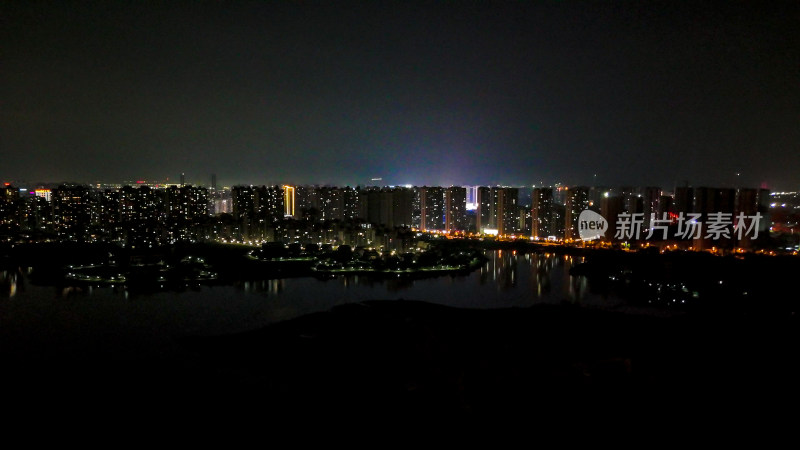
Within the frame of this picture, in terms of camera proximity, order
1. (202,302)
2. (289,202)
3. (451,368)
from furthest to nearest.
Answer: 1. (289,202)
2. (202,302)
3. (451,368)

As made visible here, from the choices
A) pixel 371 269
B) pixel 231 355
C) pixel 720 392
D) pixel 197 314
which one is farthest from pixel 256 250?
pixel 720 392

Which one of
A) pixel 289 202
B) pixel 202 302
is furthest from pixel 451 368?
pixel 289 202

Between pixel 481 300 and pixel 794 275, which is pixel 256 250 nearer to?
pixel 481 300

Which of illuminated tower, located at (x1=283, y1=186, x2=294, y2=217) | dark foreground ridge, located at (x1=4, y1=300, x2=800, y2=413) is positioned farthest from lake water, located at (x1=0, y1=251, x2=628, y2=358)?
illuminated tower, located at (x1=283, y1=186, x2=294, y2=217)

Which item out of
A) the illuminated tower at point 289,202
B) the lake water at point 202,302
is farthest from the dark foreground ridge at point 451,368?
the illuminated tower at point 289,202

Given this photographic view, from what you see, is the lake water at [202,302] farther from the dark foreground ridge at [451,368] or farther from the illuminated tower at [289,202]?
the illuminated tower at [289,202]

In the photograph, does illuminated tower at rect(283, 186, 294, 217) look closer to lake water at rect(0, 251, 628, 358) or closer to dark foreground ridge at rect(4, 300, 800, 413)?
lake water at rect(0, 251, 628, 358)

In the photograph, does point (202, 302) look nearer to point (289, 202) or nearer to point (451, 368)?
point (451, 368)
